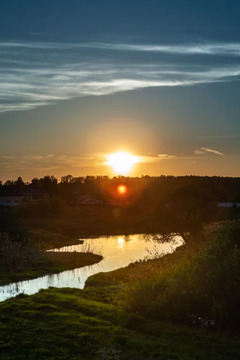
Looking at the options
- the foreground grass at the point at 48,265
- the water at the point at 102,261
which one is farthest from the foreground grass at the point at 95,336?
the foreground grass at the point at 48,265

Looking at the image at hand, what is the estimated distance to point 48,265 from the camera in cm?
5888

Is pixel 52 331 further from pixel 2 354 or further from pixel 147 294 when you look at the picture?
pixel 147 294

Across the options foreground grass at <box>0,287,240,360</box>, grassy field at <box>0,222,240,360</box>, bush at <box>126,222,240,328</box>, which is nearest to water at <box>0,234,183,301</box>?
foreground grass at <box>0,287,240,360</box>

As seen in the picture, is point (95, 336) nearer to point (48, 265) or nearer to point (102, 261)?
point (48, 265)

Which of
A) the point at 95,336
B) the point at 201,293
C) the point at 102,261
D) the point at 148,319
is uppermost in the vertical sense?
the point at 201,293

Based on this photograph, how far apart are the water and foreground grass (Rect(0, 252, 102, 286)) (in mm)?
993

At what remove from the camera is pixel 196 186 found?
2790 inches

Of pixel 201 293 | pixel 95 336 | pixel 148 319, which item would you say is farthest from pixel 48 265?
pixel 95 336

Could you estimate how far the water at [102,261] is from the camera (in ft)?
151

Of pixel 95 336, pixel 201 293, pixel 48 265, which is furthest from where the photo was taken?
pixel 48 265

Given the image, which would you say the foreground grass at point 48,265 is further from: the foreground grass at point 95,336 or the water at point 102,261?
the foreground grass at point 95,336

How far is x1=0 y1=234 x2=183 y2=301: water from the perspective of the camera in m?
46.0

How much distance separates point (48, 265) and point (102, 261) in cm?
898

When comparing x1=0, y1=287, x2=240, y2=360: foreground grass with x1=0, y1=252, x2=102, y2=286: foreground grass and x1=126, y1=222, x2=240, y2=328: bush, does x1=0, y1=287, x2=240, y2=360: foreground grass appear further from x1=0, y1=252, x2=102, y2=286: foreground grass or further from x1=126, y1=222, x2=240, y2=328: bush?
x1=0, y1=252, x2=102, y2=286: foreground grass
